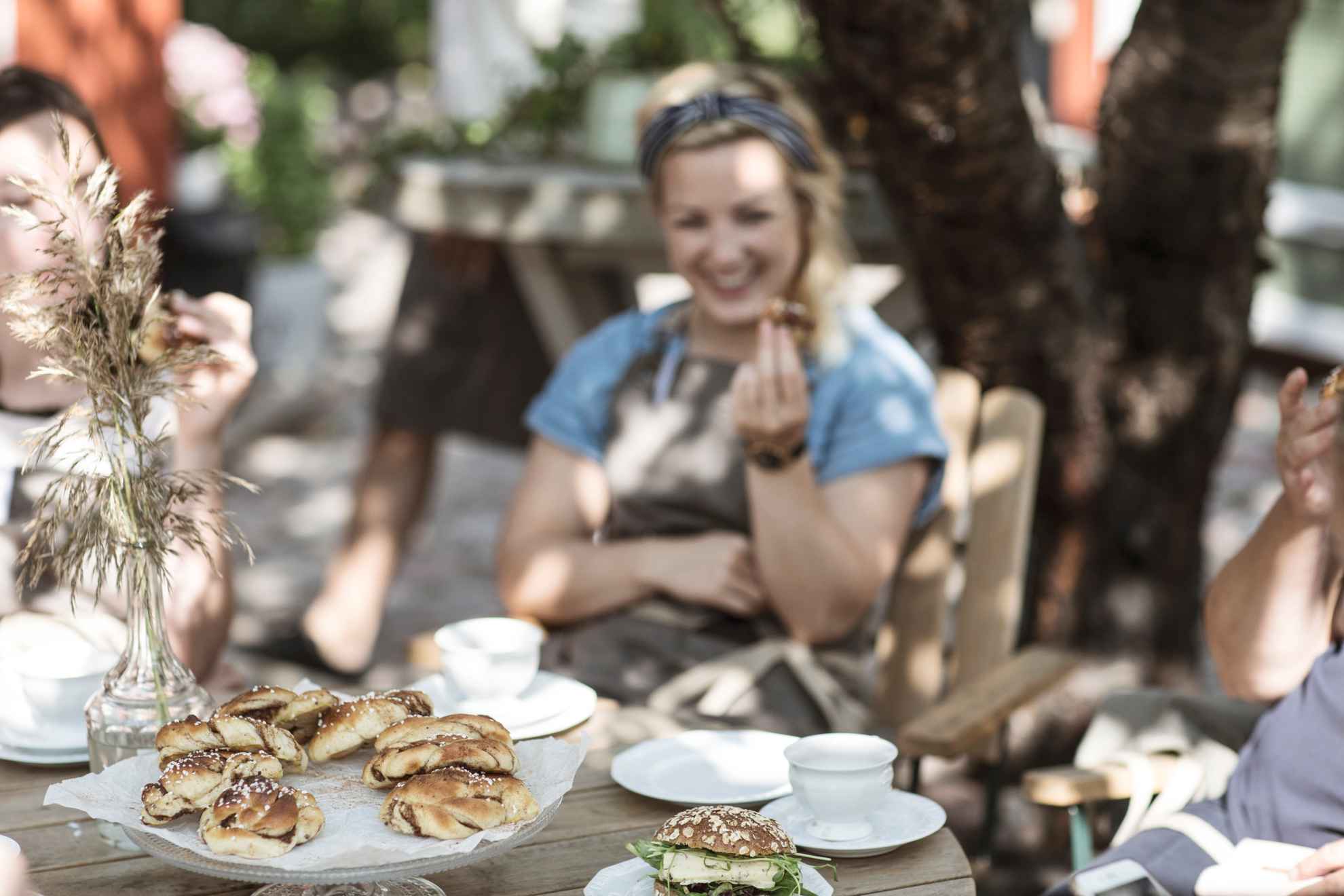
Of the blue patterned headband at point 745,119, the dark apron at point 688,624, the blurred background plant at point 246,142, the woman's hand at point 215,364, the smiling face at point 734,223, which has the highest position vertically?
the blurred background plant at point 246,142

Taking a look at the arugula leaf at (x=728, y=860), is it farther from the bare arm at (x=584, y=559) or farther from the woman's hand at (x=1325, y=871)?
→ the bare arm at (x=584, y=559)

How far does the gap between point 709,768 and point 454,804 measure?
493mm

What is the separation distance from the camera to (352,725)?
1.64 meters

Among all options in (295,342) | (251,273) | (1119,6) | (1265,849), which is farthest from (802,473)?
(1119,6)

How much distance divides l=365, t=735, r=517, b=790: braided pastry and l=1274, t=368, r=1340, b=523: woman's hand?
108 cm

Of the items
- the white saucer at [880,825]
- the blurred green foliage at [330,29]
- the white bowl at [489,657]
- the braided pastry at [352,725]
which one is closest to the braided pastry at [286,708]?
the braided pastry at [352,725]

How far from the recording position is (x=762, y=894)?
57.2 inches

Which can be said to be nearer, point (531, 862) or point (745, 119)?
point (531, 862)

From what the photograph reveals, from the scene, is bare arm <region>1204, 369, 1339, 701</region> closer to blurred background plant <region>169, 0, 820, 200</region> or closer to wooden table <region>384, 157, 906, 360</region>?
wooden table <region>384, 157, 906, 360</region>

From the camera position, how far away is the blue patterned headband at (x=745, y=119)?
2.66 m

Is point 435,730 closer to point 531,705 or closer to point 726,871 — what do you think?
point 726,871

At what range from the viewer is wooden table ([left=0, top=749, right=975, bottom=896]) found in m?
1.58

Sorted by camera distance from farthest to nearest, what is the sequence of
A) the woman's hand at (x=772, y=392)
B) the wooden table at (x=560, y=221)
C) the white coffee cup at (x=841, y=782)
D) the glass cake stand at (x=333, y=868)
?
1. the wooden table at (x=560, y=221)
2. the woman's hand at (x=772, y=392)
3. the white coffee cup at (x=841, y=782)
4. the glass cake stand at (x=333, y=868)

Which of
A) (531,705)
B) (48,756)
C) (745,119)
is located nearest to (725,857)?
(531,705)
